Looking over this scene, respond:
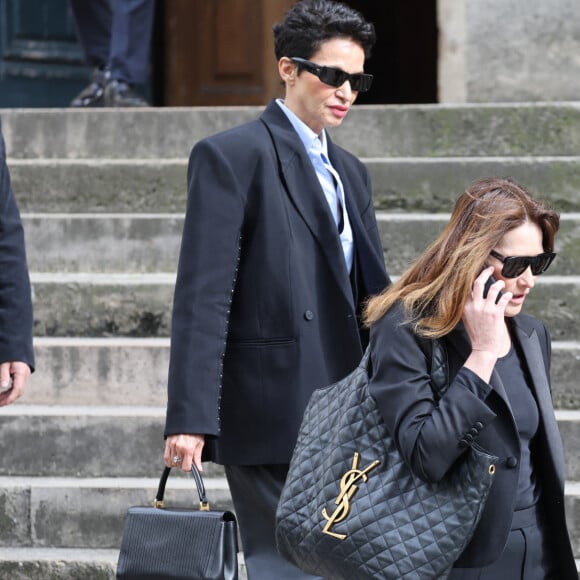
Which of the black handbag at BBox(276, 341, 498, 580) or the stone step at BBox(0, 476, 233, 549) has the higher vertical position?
the black handbag at BBox(276, 341, 498, 580)

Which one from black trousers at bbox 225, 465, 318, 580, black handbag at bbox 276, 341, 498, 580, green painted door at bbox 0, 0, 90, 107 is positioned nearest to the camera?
black handbag at bbox 276, 341, 498, 580

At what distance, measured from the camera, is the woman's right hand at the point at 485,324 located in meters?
2.47

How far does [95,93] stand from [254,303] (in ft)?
12.9

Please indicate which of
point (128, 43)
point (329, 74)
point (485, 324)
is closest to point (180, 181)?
point (128, 43)

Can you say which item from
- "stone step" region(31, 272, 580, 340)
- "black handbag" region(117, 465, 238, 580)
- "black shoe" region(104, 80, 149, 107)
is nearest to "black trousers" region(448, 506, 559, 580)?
"black handbag" region(117, 465, 238, 580)

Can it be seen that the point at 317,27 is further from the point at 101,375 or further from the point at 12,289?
the point at 101,375

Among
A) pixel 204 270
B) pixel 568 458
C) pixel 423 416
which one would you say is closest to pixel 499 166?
pixel 568 458

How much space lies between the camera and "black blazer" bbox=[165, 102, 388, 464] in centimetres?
313

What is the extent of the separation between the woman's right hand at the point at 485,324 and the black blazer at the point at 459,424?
3 centimetres

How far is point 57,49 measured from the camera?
7.61m

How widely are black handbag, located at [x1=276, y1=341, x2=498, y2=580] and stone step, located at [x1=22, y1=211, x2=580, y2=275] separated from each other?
9.20ft

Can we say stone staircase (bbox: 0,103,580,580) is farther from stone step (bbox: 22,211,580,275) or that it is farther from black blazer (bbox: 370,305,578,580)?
black blazer (bbox: 370,305,578,580)

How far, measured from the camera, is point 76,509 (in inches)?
174

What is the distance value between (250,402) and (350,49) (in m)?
0.89
